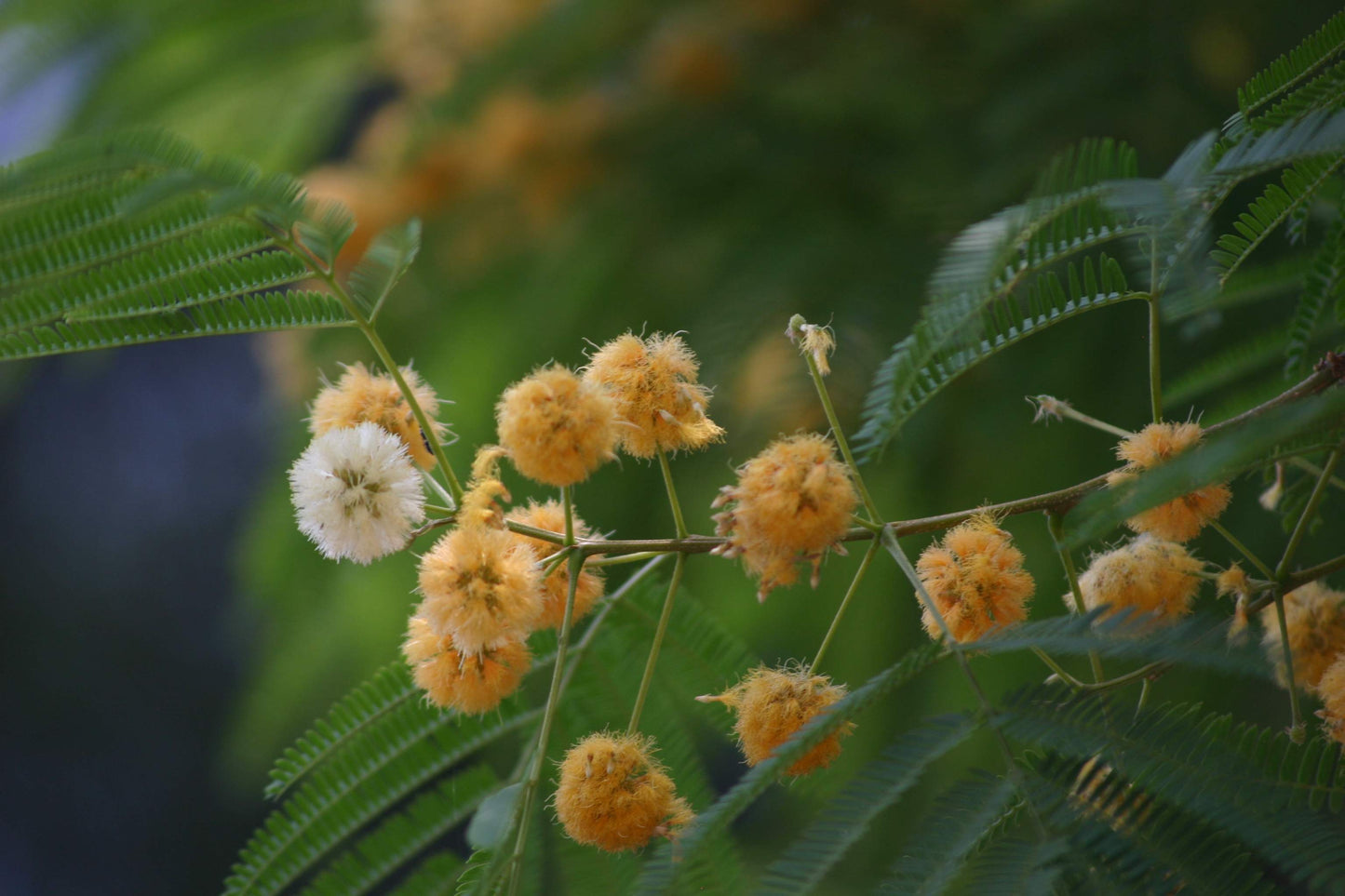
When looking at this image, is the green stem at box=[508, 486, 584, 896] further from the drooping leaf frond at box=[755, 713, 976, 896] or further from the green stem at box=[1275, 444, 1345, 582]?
the green stem at box=[1275, 444, 1345, 582]

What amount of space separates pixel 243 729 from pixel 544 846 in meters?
1.41

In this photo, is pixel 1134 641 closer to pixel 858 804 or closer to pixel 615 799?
Answer: pixel 858 804

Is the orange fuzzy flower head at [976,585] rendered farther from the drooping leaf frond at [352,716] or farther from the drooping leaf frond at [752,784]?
the drooping leaf frond at [352,716]

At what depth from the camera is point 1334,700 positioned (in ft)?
2.40

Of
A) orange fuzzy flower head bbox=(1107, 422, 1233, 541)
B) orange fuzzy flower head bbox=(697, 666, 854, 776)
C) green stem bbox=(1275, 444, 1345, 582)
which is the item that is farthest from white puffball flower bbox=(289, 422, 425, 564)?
green stem bbox=(1275, 444, 1345, 582)

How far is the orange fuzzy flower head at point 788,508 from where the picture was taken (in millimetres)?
706

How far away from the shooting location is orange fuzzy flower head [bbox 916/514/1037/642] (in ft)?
2.51

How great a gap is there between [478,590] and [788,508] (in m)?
0.22

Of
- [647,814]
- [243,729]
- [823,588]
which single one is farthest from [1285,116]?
[243,729]

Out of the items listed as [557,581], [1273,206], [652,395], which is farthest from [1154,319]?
[557,581]

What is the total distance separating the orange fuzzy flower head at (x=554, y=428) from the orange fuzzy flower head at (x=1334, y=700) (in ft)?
1.73

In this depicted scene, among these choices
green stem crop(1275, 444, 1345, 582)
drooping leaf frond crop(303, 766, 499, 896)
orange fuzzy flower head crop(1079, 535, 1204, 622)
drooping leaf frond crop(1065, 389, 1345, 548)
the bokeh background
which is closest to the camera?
drooping leaf frond crop(1065, 389, 1345, 548)

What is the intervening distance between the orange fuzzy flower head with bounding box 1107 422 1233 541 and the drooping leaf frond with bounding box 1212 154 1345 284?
6.2 inches

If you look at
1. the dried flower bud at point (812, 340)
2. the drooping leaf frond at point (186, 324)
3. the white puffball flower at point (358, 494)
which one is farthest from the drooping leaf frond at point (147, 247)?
the dried flower bud at point (812, 340)
